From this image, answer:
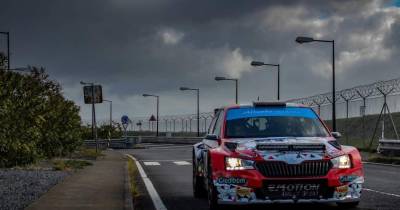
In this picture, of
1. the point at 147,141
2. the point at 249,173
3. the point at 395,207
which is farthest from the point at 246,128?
the point at 147,141

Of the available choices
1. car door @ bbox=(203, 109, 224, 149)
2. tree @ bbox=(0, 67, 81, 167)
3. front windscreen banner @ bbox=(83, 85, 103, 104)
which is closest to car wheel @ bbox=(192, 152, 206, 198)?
car door @ bbox=(203, 109, 224, 149)

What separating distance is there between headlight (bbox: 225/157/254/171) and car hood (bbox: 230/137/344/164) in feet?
0.34

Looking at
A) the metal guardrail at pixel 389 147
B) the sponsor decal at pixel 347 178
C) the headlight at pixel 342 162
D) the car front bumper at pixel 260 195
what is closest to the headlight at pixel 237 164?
the car front bumper at pixel 260 195

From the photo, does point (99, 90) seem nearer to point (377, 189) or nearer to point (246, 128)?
point (377, 189)

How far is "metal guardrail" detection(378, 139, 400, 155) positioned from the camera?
3297 centimetres

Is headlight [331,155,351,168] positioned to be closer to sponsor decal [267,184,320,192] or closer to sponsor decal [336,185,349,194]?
sponsor decal [336,185,349,194]

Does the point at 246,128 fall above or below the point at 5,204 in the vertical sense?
above

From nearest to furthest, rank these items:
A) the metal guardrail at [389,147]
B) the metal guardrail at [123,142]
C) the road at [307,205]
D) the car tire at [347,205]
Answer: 1. the car tire at [347,205]
2. the road at [307,205]
3. the metal guardrail at [389,147]
4. the metal guardrail at [123,142]

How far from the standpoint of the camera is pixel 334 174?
10.3m

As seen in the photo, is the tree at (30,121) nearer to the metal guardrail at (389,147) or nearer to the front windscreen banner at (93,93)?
the front windscreen banner at (93,93)

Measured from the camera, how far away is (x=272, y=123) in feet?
38.4

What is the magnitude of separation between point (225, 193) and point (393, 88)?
87.9ft

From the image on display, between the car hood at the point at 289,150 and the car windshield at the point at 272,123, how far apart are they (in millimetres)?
916

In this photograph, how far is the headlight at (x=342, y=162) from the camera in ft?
34.1
